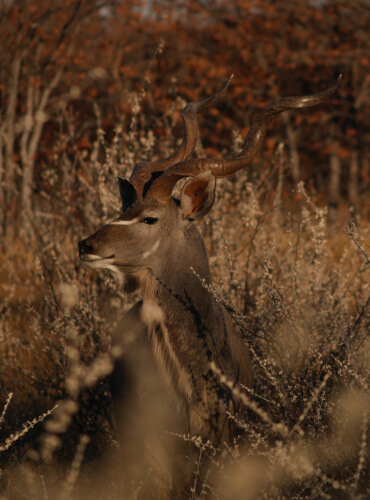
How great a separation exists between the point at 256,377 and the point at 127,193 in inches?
56.5

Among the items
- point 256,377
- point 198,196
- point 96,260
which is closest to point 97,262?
point 96,260

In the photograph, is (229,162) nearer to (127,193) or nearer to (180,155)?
(180,155)

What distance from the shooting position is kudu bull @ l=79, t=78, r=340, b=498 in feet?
10.8

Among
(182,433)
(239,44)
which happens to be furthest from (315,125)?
(182,433)

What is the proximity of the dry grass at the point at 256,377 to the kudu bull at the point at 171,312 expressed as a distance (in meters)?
0.15

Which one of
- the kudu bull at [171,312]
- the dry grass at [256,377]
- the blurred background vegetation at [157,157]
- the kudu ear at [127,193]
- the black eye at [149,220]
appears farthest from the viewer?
the blurred background vegetation at [157,157]

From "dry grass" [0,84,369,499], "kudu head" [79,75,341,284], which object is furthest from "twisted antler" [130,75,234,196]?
"dry grass" [0,84,369,499]

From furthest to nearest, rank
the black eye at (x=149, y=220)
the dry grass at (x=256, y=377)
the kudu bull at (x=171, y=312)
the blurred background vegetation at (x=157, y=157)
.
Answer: the blurred background vegetation at (x=157, y=157)
the black eye at (x=149, y=220)
the kudu bull at (x=171, y=312)
the dry grass at (x=256, y=377)

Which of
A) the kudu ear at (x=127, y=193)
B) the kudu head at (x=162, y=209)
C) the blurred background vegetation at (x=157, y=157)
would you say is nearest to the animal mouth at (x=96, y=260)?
the kudu head at (x=162, y=209)

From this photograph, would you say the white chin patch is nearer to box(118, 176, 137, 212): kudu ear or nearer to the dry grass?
box(118, 176, 137, 212): kudu ear

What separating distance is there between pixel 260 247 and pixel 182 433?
232cm

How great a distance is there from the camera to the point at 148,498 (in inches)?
132

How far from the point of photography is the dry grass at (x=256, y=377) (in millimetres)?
3115

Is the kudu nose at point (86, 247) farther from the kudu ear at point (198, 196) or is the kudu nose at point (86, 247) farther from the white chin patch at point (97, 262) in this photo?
the kudu ear at point (198, 196)
